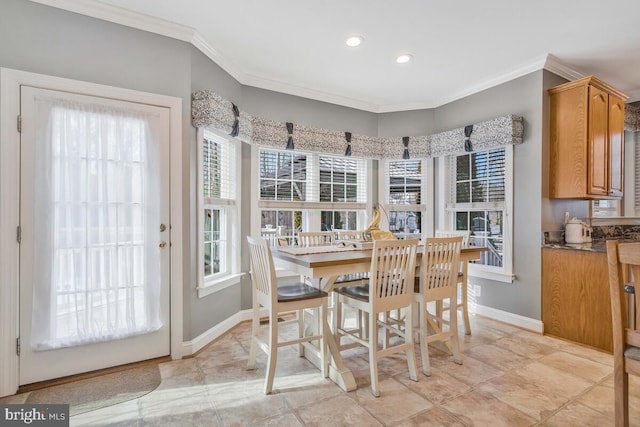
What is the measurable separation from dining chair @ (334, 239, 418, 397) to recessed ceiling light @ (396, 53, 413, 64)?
75.6 inches

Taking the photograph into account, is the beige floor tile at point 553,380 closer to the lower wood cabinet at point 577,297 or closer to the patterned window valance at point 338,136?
the lower wood cabinet at point 577,297

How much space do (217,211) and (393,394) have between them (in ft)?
7.51

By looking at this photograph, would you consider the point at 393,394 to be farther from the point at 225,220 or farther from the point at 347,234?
the point at 225,220

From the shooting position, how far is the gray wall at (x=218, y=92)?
7.00 feet

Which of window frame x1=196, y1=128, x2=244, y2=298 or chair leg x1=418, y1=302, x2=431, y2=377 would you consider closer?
chair leg x1=418, y1=302, x2=431, y2=377

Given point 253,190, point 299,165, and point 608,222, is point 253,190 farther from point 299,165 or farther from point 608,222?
point 608,222

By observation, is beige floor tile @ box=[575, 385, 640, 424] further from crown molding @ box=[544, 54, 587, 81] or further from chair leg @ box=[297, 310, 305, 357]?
crown molding @ box=[544, 54, 587, 81]

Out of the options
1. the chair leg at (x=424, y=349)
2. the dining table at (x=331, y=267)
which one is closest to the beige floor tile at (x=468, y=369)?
the chair leg at (x=424, y=349)

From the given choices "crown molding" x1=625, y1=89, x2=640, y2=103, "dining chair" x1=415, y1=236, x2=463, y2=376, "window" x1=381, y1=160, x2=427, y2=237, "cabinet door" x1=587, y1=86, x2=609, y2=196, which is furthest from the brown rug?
"crown molding" x1=625, y1=89, x2=640, y2=103

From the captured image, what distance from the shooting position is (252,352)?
2355 mm

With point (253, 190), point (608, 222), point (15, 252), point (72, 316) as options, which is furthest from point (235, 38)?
point (608, 222)

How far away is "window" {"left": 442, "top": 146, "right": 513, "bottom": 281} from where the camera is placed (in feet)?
11.2

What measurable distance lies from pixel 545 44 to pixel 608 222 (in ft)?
8.23

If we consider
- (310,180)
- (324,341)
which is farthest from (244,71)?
(324,341)
